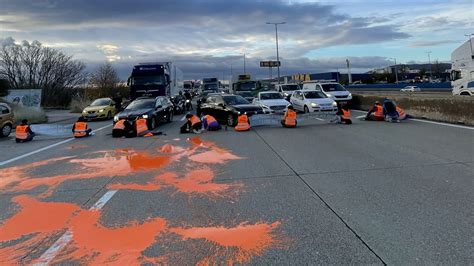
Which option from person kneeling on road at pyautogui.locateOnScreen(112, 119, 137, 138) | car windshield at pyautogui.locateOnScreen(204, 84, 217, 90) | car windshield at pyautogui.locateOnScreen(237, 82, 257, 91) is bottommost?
person kneeling on road at pyautogui.locateOnScreen(112, 119, 137, 138)

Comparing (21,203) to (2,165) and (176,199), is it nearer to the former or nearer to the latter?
(176,199)

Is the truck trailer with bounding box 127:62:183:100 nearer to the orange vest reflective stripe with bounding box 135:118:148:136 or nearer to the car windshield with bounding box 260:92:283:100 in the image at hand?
the car windshield with bounding box 260:92:283:100

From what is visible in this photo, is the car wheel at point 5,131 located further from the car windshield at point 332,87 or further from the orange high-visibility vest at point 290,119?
the car windshield at point 332,87

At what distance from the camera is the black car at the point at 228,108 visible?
18.5m

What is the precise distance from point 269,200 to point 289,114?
473 inches

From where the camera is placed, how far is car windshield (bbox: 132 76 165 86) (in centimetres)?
2917

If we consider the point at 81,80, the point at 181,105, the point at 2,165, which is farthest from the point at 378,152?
the point at 81,80

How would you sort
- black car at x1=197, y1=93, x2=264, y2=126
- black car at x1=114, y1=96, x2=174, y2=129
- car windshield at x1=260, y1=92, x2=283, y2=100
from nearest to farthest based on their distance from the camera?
black car at x1=114, y1=96, x2=174, y2=129 → black car at x1=197, y1=93, x2=264, y2=126 → car windshield at x1=260, y1=92, x2=283, y2=100

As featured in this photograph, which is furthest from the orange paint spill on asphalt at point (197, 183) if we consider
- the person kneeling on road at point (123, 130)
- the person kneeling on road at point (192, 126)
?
the person kneeling on road at point (123, 130)

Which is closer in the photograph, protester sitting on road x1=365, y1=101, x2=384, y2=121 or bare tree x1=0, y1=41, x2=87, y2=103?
protester sitting on road x1=365, y1=101, x2=384, y2=121

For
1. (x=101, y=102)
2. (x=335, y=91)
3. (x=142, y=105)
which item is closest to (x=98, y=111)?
(x=101, y=102)

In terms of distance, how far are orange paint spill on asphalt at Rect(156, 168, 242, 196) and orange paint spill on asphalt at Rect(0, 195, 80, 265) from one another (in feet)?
6.01

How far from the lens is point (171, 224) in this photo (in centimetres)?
529

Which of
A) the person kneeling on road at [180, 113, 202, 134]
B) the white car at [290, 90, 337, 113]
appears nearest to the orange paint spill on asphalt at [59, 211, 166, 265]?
the person kneeling on road at [180, 113, 202, 134]
